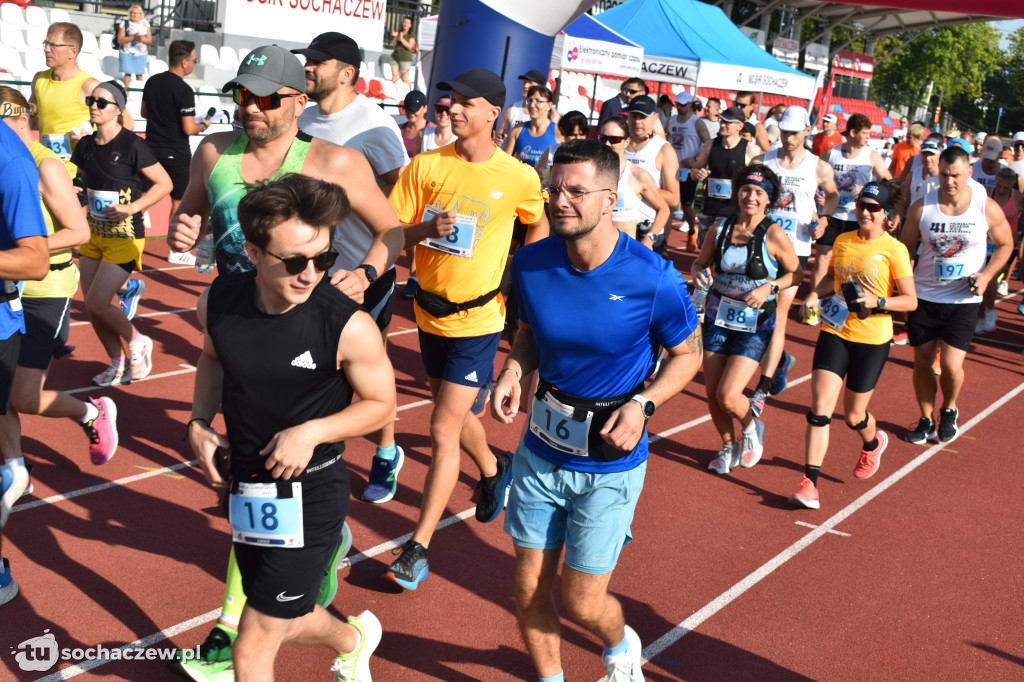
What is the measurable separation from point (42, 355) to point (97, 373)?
7.81 ft

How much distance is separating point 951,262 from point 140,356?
5.90 meters

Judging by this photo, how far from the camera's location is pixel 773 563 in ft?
17.6

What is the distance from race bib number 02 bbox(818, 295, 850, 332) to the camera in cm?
629

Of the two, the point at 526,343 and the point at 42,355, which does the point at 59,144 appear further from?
the point at 526,343

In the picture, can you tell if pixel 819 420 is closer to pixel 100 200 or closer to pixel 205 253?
pixel 205 253

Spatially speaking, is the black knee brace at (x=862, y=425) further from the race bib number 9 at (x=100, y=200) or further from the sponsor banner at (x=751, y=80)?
the sponsor banner at (x=751, y=80)

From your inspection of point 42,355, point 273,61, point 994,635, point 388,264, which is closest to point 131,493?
point 42,355

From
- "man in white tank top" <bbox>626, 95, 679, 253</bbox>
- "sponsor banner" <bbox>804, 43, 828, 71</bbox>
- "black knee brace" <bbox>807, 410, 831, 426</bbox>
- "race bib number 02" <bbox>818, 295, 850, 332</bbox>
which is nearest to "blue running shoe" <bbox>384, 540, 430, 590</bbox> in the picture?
"black knee brace" <bbox>807, 410, 831, 426</bbox>

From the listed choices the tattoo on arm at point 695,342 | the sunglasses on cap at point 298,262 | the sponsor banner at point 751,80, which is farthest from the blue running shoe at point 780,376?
the sponsor banner at point 751,80

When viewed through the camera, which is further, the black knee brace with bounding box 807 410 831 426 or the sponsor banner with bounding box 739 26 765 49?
the sponsor banner with bounding box 739 26 765 49

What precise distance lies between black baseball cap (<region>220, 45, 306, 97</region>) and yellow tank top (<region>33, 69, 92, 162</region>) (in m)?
6.53

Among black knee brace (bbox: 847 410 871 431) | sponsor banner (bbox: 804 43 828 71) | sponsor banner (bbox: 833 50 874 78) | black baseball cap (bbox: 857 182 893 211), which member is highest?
sponsor banner (bbox: 833 50 874 78)

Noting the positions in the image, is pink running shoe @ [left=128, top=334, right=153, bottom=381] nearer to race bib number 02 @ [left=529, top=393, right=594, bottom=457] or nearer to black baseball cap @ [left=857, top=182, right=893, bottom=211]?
race bib number 02 @ [left=529, top=393, right=594, bottom=457]

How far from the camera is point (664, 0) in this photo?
76.8ft
